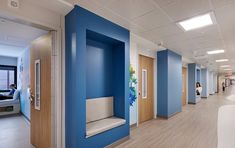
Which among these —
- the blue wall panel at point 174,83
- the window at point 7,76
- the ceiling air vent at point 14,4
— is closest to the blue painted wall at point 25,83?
the window at point 7,76

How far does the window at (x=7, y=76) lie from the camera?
23.0ft

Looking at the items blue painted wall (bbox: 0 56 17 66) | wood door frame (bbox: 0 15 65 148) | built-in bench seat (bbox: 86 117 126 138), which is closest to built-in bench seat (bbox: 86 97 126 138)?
built-in bench seat (bbox: 86 117 126 138)

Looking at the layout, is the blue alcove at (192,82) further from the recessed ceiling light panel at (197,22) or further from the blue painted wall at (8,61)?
the blue painted wall at (8,61)

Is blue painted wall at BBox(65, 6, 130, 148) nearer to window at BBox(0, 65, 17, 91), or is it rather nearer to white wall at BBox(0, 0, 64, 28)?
white wall at BBox(0, 0, 64, 28)

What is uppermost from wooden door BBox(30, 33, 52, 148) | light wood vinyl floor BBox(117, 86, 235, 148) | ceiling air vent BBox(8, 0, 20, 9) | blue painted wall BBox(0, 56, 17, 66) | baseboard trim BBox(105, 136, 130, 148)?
ceiling air vent BBox(8, 0, 20, 9)

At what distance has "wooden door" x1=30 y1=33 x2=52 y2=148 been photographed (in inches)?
98.0

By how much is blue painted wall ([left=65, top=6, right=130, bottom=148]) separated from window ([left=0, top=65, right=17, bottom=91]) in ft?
21.4

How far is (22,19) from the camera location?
6.44 ft

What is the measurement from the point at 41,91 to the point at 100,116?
1406mm

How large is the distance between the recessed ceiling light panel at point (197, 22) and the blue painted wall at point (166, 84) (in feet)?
7.13

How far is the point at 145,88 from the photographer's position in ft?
16.4

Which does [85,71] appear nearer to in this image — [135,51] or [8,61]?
[135,51]

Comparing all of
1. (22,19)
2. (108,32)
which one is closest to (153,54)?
(108,32)

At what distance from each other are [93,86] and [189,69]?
8.03 metres
